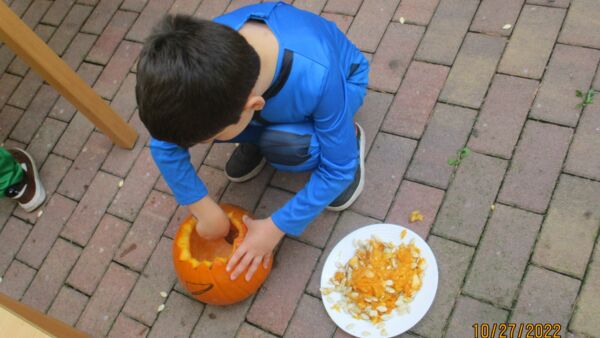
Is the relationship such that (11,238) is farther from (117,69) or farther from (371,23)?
(371,23)

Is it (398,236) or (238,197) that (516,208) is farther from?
(238,197)

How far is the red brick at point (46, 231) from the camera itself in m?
2.48

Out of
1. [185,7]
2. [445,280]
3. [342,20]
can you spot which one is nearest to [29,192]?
[185,7]

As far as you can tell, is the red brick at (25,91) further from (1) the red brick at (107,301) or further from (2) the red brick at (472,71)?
(2) the red brick at (472,71)

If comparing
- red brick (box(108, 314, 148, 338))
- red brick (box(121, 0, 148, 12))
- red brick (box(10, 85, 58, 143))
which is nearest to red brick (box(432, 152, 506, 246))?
red brick (box(108, 314, 148, 338))

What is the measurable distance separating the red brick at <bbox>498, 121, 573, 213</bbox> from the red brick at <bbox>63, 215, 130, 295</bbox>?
168 centimetres

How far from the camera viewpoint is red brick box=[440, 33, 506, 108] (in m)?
2.27

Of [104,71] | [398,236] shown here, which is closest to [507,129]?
[398,236]

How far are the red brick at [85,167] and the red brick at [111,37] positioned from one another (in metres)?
0.55

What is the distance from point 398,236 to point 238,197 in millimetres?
734

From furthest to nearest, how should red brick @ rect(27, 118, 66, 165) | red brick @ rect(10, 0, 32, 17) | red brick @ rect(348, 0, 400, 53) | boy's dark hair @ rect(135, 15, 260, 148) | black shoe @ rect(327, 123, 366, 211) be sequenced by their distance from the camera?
red brick @ rect(10, 0, 32, 17) → red brick @ rect(27, 118, 66, 165) → red brick @ rect(348, 0, 400, 53) → black shoe @ rect(327, 123, 366, 211) → boy's dark hair @ rect(135, 15, 260, 148)

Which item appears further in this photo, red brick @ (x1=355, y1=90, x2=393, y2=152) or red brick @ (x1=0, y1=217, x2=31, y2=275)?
red brick @ (x1=0, y1=217, x2=31, y2=275)

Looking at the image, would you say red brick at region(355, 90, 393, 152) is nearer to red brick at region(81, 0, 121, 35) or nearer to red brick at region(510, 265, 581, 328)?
red brick at region(510, 265, 581, 328)

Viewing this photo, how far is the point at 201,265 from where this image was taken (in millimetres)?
1904
